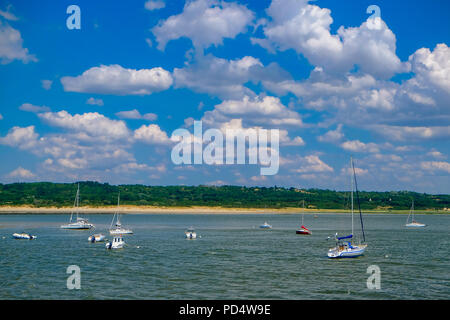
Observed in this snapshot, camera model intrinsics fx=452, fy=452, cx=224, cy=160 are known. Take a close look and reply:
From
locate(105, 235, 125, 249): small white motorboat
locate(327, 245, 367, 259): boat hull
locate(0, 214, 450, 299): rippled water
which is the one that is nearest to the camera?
locate(0, 214, 450, 299): rippled water

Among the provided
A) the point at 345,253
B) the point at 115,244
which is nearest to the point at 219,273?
→ the point at 345,253

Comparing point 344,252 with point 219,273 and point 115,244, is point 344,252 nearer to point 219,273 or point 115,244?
point 219,273

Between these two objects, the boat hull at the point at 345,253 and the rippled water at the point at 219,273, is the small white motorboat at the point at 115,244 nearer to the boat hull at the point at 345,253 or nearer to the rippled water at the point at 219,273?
the rippled water at the point at 219,273

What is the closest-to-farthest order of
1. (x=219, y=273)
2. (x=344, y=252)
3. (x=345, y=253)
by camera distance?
(x=219, y=273) < (x=344, y=252) < (x=345, y=253)

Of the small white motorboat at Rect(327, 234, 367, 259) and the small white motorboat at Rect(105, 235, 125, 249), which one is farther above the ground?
the small white motorboat at Rect(327, 234, 367, 259)

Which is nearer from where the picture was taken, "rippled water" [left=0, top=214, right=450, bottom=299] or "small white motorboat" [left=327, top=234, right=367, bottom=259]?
"rippled water" [left=0, top=214, right=450, bottom=299]

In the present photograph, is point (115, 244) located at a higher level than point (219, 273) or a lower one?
higher

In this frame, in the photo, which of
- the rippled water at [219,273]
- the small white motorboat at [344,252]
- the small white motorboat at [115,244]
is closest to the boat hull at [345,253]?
the small white motorboat at [344,252]

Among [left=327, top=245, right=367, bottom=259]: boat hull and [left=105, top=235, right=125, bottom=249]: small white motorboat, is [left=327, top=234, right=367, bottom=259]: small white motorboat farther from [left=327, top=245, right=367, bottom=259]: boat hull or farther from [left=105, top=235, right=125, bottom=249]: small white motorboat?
[left=105, top=235, right=125, bottom=249]: small white motorboat

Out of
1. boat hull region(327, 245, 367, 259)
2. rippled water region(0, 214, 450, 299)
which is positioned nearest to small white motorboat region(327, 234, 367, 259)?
boat hull region(327, 245, 367, 259)

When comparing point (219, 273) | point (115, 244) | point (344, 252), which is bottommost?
point (219, 273)
